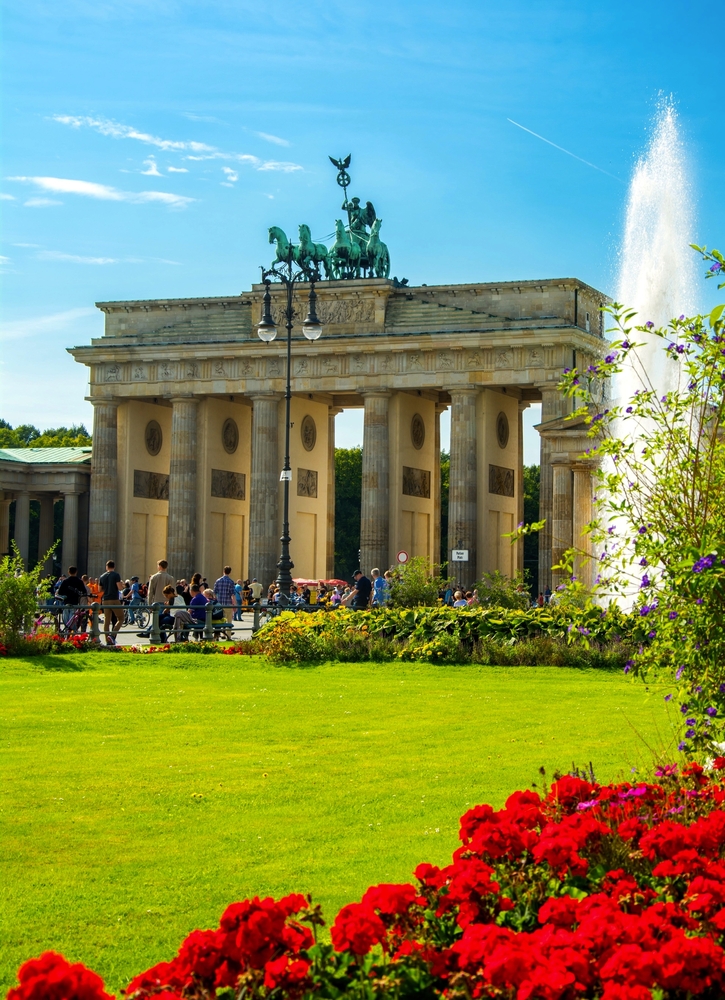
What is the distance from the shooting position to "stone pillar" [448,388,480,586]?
229ft

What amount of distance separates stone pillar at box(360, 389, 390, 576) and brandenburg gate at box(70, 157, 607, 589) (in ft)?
0.27

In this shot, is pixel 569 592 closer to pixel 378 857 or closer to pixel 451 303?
pixel 378 857

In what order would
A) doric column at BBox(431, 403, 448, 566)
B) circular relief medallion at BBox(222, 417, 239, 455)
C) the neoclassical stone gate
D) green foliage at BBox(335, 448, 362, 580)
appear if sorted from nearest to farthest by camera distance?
the neoclassical stone gate
doric column at BBox(431, 403, 448, 566)
circular relief medallion at BBox(222, 417, 239, 455)
green foliage at BBox(335, 448, 362, 580)

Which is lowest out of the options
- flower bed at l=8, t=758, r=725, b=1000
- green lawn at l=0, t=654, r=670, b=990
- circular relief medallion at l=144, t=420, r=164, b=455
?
green lawn at l=0, t=654, r=670, b=990

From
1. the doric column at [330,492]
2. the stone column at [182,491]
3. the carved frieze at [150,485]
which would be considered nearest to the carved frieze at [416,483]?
the doric column at [330,492]

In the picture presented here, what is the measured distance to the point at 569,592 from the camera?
452 inches

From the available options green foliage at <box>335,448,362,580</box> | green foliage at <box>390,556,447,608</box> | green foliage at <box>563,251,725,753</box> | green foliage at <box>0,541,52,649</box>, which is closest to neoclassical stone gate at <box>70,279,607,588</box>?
green foliage at <box>390,556,447,608</box>

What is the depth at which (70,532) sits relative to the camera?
80375mm

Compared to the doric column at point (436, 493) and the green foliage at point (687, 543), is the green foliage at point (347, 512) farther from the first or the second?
the green foliage at point (687, 543)

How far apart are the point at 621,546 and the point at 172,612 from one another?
28.0 metres

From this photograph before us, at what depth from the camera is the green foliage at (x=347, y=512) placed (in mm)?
112125

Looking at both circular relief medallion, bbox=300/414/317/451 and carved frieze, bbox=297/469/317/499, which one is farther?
circular relief medallion, bbox=300/414/317/451

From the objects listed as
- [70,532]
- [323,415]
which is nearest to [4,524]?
[70,532]

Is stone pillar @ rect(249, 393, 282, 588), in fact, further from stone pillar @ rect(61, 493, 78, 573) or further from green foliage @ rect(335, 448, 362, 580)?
green foliage @ rect(335, 448, 362, 580)
